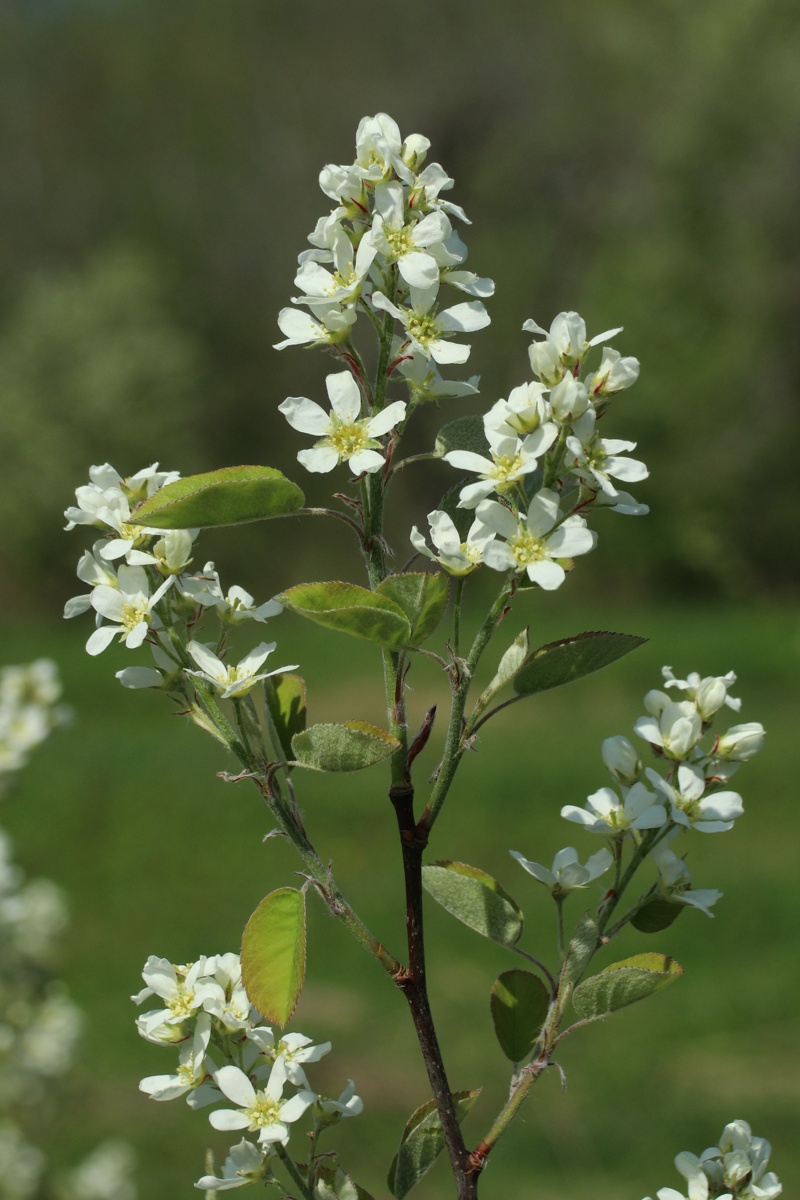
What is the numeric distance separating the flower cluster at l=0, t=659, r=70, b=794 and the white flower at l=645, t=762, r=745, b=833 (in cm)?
141

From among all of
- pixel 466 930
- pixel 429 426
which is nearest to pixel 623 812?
pixel 466 930

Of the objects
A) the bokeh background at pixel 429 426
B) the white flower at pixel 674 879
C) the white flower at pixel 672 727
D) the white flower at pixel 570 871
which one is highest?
the bokeh background at pixel 429 426

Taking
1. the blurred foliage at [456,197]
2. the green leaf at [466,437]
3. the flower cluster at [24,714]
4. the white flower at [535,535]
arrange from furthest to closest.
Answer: the blurred foliage at [456,197] → the flower cluster at [24,714] → the green leaf at [466,437] → the white flower at [535,535]

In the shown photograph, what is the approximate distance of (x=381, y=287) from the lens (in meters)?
0.80

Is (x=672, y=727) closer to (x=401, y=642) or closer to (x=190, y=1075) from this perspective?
(x=401, y=642)

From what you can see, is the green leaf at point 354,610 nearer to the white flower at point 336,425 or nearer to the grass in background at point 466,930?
the white flower at point 336,425

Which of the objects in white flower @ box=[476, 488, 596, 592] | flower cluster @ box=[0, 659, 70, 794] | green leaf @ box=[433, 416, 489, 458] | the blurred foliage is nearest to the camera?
white flower @ box=[476, 488, 596, 592]

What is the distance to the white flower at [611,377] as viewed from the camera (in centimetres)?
76

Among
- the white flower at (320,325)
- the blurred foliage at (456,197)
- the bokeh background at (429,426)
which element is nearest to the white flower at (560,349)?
the white flower at (320,325)

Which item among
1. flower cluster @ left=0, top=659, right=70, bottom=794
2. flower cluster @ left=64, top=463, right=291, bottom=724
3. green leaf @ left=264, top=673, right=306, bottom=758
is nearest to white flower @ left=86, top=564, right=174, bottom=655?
flower cluster @ left=64, top=463, right=291, bottom=724

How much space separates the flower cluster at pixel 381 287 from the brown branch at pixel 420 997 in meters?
0.22

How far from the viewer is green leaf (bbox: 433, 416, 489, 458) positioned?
0.82 meters

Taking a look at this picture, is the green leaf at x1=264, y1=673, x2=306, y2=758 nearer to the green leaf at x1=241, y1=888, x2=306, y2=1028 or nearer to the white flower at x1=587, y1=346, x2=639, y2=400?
the green leaf at x1=241, y1=888, x2=306, y2=1028

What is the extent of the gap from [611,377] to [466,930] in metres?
6.03
